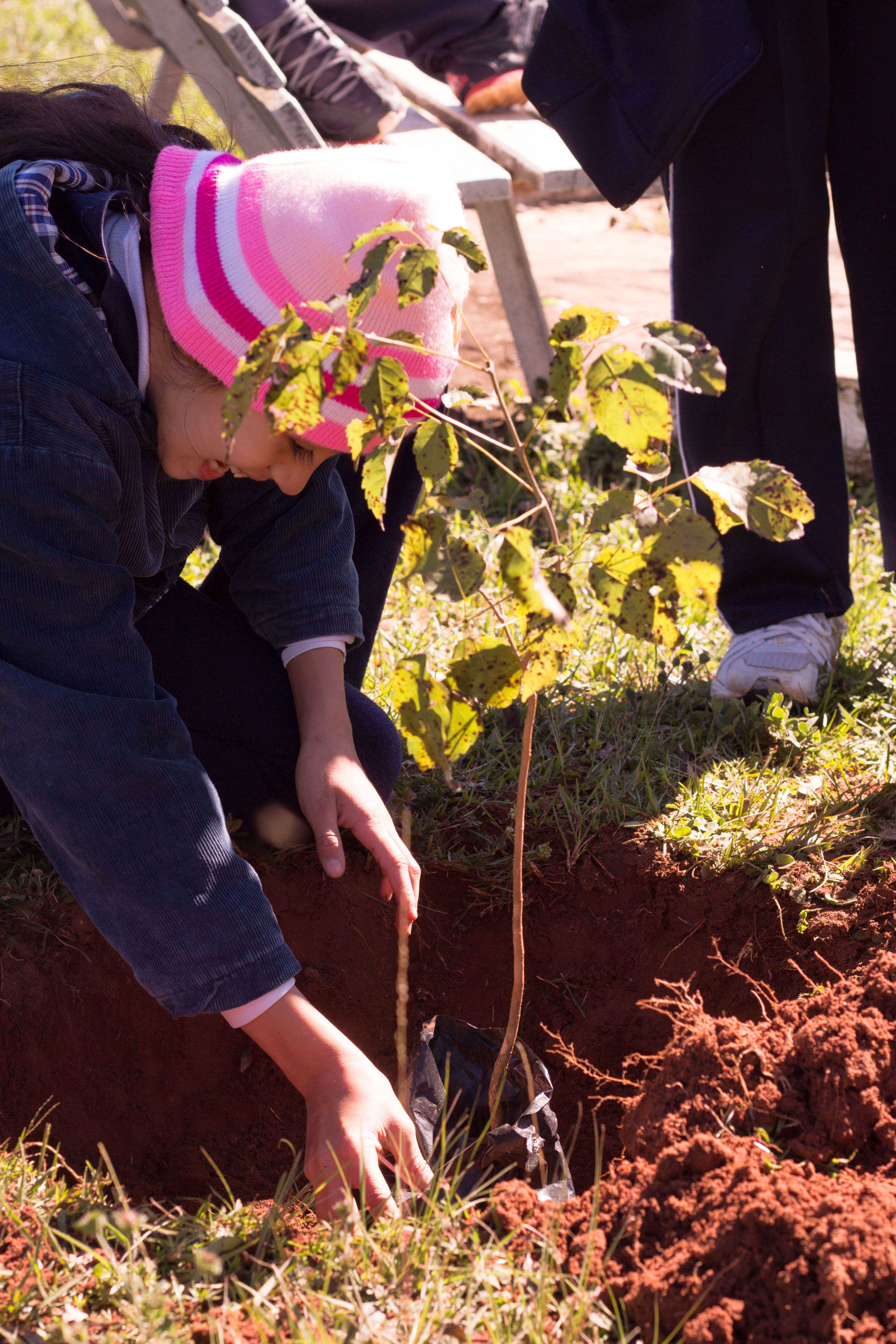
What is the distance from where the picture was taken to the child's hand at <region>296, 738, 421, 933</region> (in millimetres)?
1567

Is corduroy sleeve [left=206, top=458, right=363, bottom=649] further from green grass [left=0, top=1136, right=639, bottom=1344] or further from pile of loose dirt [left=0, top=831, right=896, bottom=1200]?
green grass [left=0, top=1136, right=639, bottom=1344]

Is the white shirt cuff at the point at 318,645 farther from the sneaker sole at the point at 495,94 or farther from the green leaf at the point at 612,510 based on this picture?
the sneaker sole at the point at 495,94

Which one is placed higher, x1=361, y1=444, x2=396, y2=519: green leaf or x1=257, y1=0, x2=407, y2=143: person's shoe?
x1=257, y1=0, x2=407, y2=143: person's shoe

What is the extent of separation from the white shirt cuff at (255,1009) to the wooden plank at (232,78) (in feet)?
7.30

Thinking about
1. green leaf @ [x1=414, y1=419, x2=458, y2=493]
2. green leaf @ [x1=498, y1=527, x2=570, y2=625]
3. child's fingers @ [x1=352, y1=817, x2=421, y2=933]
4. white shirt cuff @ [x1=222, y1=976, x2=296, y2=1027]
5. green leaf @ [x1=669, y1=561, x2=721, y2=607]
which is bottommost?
child's fingers @ [x1=352, y1=817, x2=421, y2=933]

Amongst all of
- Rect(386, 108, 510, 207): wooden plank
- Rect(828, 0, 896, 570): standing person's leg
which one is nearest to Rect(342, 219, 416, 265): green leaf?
Rect(828, 0, 896, 570): standing person's leg

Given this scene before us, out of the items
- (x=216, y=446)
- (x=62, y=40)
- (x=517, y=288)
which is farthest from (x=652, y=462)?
(x=62, y=40)

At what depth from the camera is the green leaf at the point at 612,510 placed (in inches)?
43.2

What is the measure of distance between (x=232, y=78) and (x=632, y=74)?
Result: 1332 millimetres

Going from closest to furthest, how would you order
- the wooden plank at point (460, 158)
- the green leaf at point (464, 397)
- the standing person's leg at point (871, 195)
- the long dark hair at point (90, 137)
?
1. the green leaf at point (464, 397)
2. the long dark hair at point (90, 137)
3. the standing person's leg at point (871, 195)
4. the wooden plank at point (460, 158)

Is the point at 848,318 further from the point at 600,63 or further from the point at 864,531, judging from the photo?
the point at 600,63

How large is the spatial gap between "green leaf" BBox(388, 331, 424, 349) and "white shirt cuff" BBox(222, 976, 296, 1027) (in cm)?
71

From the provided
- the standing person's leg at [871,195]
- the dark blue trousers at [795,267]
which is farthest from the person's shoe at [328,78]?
the standing person's leg at [871,195]

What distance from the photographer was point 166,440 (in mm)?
1430
